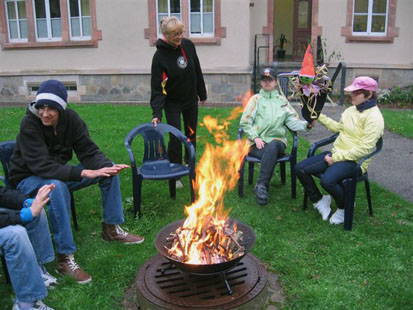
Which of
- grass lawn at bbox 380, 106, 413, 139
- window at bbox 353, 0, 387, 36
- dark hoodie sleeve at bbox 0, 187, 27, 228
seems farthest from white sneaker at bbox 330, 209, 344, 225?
window at bbox 353, 0, 387, 36

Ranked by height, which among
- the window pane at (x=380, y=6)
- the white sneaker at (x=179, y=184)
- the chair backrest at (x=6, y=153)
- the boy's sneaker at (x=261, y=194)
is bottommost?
the white sneaker at (x=179, y=184)

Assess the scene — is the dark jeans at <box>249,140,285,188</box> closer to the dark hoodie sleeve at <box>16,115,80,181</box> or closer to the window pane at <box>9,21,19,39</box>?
the dark hoodie sleeve at <box>16,115,80,181</box>

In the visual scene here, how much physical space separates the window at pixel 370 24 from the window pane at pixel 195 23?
4253 mm

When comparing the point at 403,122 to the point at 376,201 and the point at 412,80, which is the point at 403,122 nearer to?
the point at 412,80

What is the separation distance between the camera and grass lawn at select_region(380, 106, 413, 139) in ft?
28.1

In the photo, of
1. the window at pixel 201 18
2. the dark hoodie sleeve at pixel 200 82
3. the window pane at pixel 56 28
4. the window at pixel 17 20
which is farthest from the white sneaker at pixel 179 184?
the window at pixel 17 20

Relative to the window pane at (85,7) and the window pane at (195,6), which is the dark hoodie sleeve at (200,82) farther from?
the window pane at (85,7)

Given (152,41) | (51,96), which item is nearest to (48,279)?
(51,96)

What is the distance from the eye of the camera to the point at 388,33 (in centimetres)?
1277

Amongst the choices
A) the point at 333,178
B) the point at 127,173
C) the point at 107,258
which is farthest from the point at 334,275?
the point at 127,173

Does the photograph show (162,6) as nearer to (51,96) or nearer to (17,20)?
(17,20)

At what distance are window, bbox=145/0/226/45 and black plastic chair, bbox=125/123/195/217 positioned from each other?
8119mm

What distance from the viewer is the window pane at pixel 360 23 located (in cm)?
→ 1309

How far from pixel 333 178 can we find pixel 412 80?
1016 centimetres
